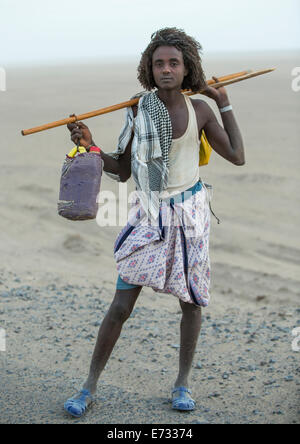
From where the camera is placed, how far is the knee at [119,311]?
3.00 metres

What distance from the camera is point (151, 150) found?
2.88m

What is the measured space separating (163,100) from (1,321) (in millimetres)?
2081

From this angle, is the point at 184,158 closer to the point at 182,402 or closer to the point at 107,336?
the point at 107,336

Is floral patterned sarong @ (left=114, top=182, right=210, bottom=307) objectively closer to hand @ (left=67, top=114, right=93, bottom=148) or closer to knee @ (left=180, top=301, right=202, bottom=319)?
knee @ (left=180, top=301, right=202, bottom=319)

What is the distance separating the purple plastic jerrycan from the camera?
111 inches

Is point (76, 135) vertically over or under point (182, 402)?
over

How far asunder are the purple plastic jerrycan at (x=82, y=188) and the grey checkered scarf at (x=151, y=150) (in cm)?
19

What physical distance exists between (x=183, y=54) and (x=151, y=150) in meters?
0.46

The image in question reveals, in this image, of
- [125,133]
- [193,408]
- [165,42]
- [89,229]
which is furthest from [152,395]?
[89,229]

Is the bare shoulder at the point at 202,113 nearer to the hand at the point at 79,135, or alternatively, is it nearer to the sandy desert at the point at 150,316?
the hand at the point at 79,135

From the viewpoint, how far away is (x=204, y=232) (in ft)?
10.0

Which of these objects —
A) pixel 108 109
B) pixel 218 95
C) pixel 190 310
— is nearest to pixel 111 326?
pixel 190 310

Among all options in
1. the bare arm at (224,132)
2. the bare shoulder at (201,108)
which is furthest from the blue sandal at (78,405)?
the bare shoulder at (201,108)

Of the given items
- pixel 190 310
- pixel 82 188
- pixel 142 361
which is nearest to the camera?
pixel 82 188
